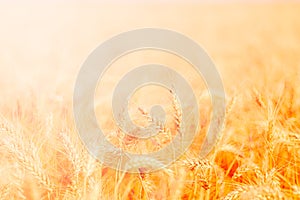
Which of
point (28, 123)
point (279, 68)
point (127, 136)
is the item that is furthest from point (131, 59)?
point (127, 136)

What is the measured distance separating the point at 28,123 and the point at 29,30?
2.74m

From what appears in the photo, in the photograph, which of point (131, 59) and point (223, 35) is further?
point (223, 35)

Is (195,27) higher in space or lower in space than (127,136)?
higher

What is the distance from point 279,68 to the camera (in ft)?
7.94

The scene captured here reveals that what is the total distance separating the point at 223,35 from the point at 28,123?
4634 mm

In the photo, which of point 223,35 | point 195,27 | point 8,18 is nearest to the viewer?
point 8,18

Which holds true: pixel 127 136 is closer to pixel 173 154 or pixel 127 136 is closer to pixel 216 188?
pixel 173 154

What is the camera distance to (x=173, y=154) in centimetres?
104

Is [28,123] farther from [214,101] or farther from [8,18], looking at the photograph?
[8,18]

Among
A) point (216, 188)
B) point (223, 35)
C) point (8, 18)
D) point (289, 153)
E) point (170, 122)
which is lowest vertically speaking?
point (216, 188)

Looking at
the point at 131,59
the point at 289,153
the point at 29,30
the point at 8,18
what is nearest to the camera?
the point at 289,153

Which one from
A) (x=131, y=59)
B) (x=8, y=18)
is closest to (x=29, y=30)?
(x=8, y=18)

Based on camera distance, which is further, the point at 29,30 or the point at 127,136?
the point at 29,30

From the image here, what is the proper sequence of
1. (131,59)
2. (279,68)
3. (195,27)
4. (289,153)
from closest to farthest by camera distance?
1. (289,153)
2. (279,68)
3. (131,59)
4. (195,27)
